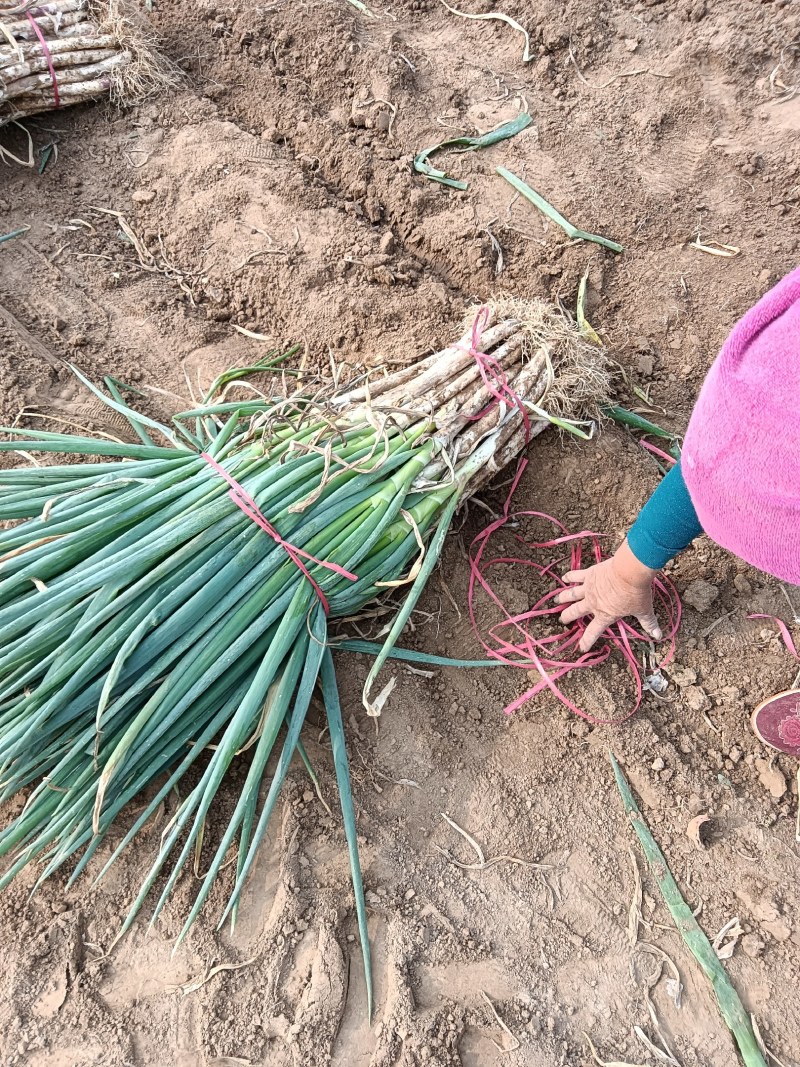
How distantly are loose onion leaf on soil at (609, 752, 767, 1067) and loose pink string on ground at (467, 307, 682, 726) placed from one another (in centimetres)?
20

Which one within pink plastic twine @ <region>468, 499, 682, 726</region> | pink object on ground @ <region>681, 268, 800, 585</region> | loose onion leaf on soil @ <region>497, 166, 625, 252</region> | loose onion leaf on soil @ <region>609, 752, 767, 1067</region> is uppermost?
pink object on ground @ <region>681, 268, 800, 585</region>

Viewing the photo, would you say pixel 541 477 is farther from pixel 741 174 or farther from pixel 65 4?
pixel 65 4

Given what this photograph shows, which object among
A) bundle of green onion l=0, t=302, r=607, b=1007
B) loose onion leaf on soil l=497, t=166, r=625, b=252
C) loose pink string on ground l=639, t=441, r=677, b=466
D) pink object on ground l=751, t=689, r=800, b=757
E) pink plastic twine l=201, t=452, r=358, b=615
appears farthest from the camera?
loose onion leaf on soil l=497, t=166, r=625, b=252

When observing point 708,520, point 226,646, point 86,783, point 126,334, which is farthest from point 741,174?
point 86,783

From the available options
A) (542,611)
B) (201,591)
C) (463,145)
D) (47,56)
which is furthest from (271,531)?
(47,56)

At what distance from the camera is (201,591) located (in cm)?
128

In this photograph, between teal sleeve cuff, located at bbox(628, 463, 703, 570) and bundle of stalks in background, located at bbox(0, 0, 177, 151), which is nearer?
teal sleeve cuff, located at bbox(628, 463, 703, 570)

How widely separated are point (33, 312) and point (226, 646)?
4.14ft

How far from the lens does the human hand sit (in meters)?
1.41

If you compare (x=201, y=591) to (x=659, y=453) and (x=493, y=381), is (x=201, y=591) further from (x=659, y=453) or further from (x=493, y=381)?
(x=659, y=453)

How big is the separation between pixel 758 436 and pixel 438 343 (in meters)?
1.15

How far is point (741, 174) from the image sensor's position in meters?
2.21

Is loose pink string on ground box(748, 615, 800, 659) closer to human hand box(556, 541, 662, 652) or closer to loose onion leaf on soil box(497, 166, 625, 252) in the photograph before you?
human hand box(556, 541, 662, 652)

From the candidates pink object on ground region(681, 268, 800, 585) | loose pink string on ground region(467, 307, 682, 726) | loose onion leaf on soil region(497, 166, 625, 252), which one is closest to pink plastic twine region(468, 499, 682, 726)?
loose pink string on ground region(467, 307, 682, 726)
